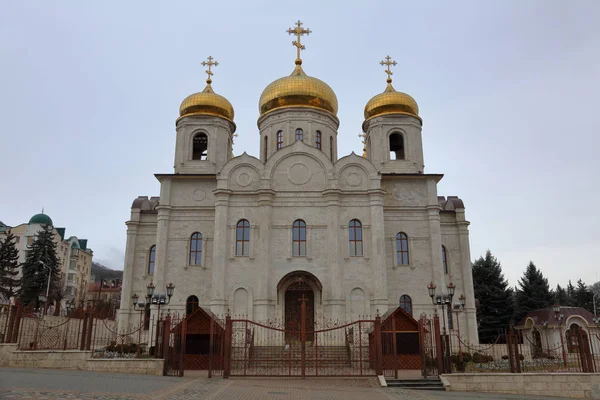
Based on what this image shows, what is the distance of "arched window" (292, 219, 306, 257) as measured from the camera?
23.1 m

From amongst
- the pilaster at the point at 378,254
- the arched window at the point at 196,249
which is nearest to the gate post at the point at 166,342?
the arched window at the point at 196,249

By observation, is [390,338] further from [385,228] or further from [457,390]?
[385,228]

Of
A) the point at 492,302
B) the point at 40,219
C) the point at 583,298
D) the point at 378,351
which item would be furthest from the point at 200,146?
the point at 583,298

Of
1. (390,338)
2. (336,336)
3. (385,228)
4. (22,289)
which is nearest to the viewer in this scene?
(390,338)

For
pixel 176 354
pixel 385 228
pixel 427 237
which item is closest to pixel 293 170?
pixel 385 228

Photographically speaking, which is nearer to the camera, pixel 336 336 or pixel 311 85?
pixel 336 336

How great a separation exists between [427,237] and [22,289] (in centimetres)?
3035

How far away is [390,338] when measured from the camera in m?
16.9

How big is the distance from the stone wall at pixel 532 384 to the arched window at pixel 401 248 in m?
10.7

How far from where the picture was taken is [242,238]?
76.8 feet

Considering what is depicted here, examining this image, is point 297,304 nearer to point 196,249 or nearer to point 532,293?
point 196,249

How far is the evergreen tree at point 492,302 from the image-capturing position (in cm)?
3406

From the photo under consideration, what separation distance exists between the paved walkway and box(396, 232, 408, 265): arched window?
1075cm

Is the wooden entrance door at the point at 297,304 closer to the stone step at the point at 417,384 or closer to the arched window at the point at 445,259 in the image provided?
the arched window at the point at 445,259
